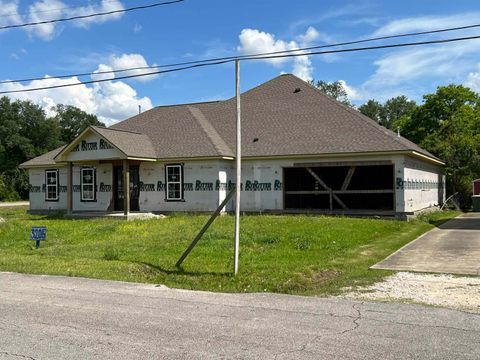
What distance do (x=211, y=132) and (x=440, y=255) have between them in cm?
1581

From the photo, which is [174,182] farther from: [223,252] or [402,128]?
[402,128]

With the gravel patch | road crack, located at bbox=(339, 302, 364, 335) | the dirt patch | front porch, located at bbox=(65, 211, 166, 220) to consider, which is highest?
front porch, located at bbox=(65, 211, 166, 220)

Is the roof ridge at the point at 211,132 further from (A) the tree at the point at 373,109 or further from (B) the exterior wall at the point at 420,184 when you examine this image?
(A) the tree at the point at 373,109

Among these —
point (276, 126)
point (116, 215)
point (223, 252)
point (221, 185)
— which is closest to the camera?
point (223, 252)

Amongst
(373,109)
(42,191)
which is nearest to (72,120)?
(373,109)

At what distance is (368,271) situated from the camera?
35.8 feet

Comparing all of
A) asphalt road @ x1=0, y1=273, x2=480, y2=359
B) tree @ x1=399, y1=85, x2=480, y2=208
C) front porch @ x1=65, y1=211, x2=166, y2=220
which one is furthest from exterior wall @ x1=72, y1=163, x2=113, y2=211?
tree @ x1=399, y1=85, x2=480, y2=208

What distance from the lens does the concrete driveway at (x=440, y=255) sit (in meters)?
11.2

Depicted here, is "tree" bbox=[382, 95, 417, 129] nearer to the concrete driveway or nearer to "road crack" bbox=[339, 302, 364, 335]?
the concrete driveway

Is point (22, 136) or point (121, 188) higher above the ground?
point (22, 136)

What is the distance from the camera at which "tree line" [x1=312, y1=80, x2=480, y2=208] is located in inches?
1478

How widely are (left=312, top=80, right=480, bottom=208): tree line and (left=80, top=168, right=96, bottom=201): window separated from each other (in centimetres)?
2357

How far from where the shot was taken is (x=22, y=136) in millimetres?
78438

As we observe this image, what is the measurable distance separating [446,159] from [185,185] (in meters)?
21.3
